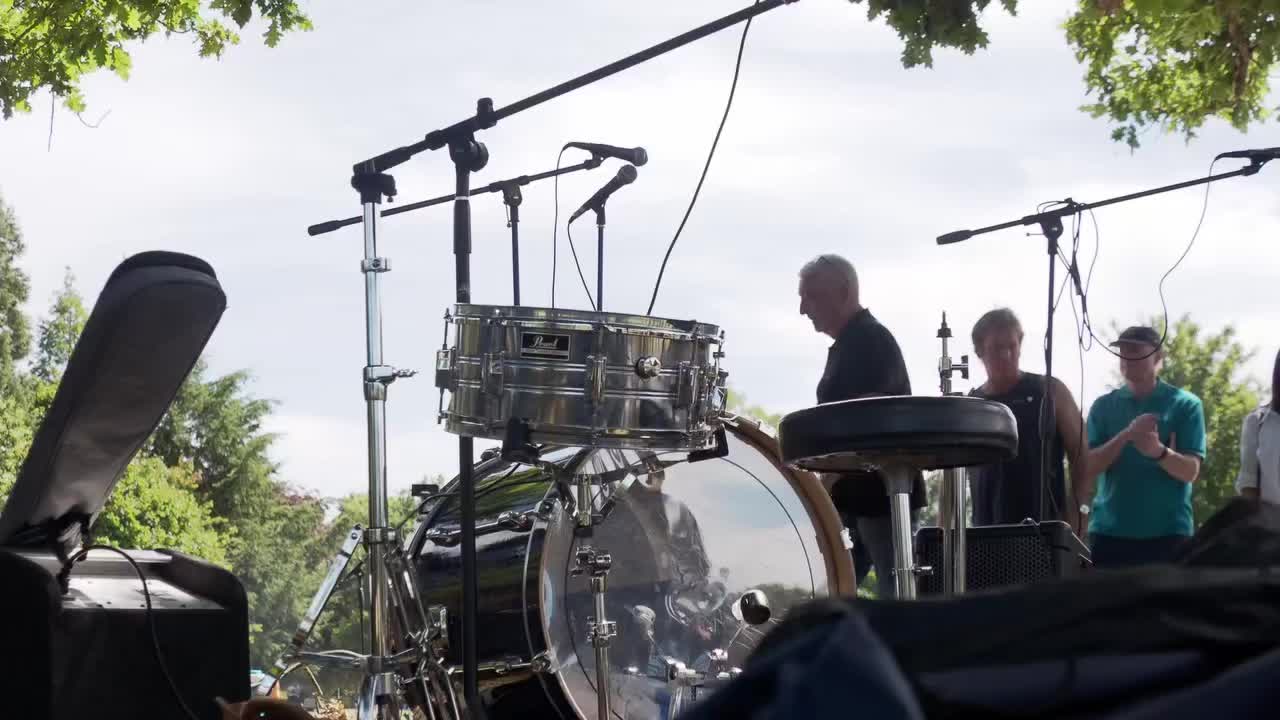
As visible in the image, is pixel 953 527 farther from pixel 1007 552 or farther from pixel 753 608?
pixel 753 608

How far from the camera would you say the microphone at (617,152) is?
4016 mm

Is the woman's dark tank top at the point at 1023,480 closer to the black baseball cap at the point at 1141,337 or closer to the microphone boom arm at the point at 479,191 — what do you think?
the black baseball cap at the point at 1141,337

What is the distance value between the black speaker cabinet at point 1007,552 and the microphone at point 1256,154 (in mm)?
1665

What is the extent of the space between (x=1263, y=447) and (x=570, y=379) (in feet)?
9.65

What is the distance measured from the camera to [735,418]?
4.51m

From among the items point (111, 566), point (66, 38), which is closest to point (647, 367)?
point (111, 566)

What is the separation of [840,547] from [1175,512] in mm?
1675

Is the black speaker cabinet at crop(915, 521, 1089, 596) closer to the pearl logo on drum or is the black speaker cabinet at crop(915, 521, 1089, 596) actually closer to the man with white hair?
the man with white hair

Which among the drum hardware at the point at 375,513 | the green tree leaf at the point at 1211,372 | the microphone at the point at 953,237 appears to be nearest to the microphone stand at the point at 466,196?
the drum hardware at the point at 375,513

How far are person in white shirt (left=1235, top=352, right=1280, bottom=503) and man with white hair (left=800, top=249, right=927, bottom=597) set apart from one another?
1.26m

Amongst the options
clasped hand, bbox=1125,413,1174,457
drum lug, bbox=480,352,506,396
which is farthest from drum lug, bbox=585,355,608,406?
clasped hand, bbox=1125,413,1174,457

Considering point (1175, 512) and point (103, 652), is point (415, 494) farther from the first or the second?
point (1175, 512)

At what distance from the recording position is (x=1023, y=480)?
5.39 metres

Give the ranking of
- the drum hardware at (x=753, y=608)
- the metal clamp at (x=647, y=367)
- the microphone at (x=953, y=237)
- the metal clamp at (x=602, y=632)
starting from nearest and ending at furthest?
the metal clamp at (x=647, y=367)
the metal clamp at (x=602, y=632)
the drum hardware at (x=753, y=608)
the microphone at (x=953, y=237)
